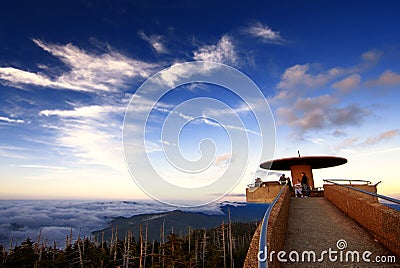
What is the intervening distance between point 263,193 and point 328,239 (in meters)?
21.8

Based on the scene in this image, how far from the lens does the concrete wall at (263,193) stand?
2915 centimetres

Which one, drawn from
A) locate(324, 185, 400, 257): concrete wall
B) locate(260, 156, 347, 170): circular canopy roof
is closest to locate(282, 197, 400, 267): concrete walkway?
locate(324, 185, 400, 257): concrete wall

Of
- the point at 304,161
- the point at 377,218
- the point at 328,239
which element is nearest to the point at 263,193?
the point at 304,161

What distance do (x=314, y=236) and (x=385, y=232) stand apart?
2.20 meters

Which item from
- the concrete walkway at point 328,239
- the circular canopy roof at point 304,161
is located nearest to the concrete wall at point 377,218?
the concrete walkway at point 328,239

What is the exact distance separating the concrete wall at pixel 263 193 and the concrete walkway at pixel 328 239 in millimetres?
16072

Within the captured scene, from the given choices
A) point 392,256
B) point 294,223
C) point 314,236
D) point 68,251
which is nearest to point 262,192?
point 294,223

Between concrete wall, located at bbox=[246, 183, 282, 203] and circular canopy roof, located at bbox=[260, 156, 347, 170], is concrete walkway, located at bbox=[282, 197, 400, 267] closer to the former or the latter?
concrete wall, located at bbox=[246, 183, 282, 203]

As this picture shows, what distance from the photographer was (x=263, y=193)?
100 ft

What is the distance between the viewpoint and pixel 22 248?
68.6 metres

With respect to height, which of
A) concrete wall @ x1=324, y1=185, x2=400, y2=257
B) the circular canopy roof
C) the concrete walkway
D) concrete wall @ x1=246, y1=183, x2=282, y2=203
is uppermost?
the circular canopy roof

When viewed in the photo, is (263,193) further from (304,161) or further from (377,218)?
(377,218)

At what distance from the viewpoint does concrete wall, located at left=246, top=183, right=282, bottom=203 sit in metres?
→ 29.1

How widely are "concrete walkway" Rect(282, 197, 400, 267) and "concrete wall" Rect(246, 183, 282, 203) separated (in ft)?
52.7
